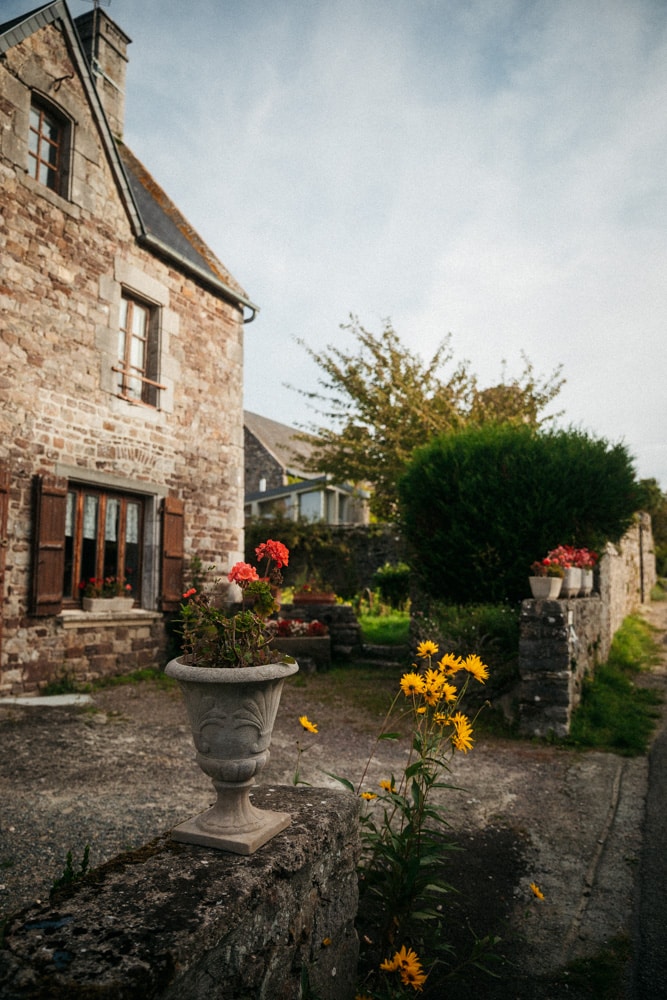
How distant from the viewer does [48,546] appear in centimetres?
706

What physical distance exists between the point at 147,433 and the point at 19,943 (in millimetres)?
7726

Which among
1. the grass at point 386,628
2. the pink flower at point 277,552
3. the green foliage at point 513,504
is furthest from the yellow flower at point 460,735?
the grass at point 386,628

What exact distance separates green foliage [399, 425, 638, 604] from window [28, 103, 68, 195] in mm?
6020

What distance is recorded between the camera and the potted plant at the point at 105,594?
7718 millimetres

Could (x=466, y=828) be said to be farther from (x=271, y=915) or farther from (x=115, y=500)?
(x=115, y=500)

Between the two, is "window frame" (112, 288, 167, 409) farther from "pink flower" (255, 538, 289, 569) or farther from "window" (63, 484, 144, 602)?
"pink flower" (255, 538, 289, 569)

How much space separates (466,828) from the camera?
142 inches

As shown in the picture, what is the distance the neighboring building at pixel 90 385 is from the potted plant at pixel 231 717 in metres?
5.60

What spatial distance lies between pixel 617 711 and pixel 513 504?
2.58 meters

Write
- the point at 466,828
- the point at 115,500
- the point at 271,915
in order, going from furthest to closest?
the point at 115,500, the point at 466,828, the point at 271,915

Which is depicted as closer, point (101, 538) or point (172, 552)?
point (101, 538)

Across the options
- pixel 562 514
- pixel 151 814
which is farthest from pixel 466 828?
pixel 562 514

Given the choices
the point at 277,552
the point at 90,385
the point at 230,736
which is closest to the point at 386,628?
the point at 90,385

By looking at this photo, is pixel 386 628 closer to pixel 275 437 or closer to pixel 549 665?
pixel 549 665
